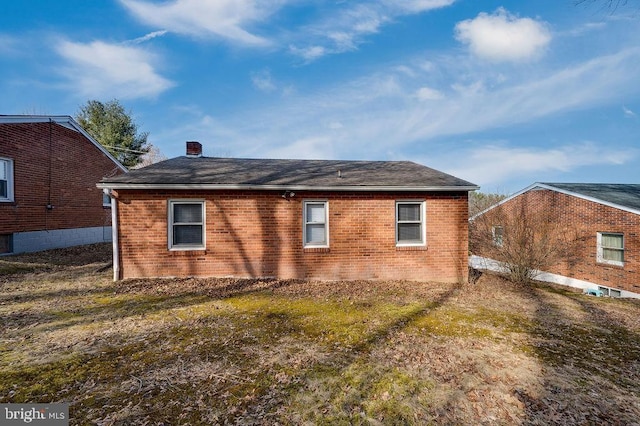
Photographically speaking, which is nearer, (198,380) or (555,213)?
(198,380)

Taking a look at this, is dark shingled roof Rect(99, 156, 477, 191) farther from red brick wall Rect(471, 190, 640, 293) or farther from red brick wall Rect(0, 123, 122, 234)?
red brick wall Rect(0, 123, 122, 234)

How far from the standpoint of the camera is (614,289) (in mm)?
14102

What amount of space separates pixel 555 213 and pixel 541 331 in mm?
14926

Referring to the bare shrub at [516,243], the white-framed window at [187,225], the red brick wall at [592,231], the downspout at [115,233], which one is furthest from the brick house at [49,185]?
the red brick wall at [592,231]

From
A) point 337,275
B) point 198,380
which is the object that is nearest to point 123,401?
point 198,380

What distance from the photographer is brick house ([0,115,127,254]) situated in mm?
11766

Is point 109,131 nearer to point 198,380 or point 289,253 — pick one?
point 289,253

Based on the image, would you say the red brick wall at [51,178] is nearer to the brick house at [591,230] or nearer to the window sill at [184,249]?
the window sill at [184,249]

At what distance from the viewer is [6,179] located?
1180 centimetres

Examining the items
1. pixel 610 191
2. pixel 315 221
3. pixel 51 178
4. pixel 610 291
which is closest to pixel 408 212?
pixel 315 221

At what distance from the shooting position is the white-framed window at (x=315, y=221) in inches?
347

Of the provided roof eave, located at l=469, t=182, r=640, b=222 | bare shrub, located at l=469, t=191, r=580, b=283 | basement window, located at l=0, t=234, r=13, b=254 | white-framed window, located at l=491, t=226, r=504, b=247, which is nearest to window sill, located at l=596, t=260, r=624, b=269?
roof eave, located at l=469, t=182, r=640, b=222

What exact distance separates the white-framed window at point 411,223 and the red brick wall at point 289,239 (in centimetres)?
18

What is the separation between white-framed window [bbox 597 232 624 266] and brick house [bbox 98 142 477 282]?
11154mm
